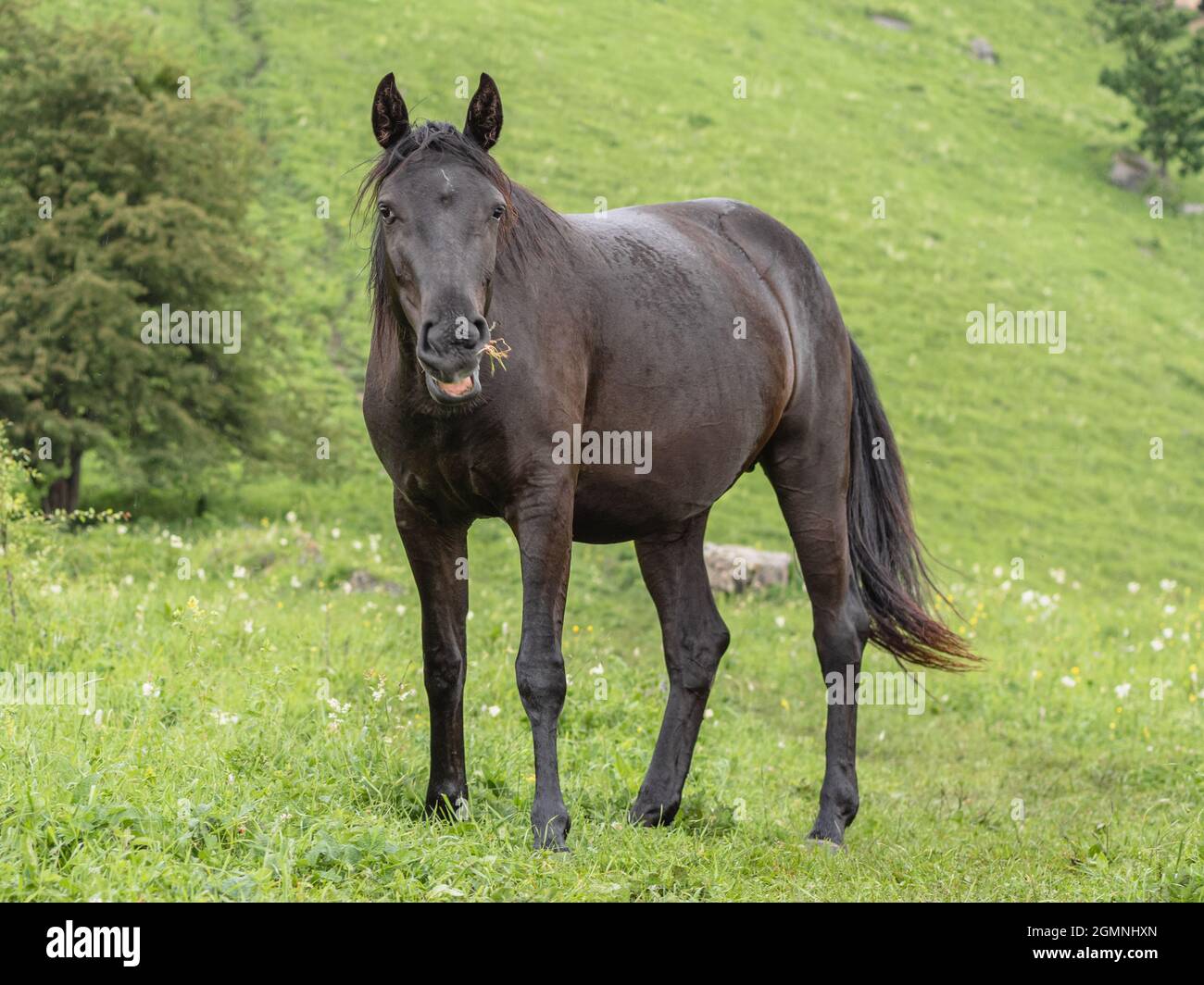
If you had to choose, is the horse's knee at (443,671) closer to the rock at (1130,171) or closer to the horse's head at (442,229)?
the horse's head at (442,229)

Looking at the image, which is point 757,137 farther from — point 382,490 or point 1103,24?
point 382,490

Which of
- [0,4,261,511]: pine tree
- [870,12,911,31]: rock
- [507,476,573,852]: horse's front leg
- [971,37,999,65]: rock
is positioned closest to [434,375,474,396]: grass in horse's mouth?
[507,476,573,852]: horse's front leg

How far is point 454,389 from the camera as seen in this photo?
4836 millimetres

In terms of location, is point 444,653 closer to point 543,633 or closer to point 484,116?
point 543,633

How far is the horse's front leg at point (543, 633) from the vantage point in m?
5.41

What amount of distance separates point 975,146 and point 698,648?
31993mm

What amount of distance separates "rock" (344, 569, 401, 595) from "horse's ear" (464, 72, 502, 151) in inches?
294

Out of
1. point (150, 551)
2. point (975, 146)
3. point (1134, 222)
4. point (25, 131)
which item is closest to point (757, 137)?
point (975, 146)

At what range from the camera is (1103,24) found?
3878 centimetres

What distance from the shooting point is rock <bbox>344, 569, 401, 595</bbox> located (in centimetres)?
1251

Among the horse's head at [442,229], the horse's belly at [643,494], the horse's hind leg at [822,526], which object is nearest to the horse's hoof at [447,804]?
the horse's belly at [643,494]

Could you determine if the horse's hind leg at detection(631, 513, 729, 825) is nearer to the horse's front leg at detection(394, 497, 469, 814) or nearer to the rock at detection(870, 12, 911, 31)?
the horse's front leg at detection(394, 497, 469, 814)

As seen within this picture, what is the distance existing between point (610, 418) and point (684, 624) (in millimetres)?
1648

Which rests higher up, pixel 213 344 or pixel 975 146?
pixel 975 146
